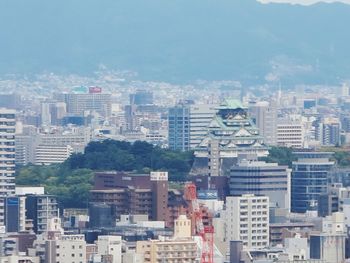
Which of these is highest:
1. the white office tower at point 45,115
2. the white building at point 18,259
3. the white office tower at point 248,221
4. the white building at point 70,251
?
the white office tower at point 45,115

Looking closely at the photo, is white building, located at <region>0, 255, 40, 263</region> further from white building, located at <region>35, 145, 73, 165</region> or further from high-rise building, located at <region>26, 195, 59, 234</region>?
white building, located at <region>35, 145, 73, 165</region>

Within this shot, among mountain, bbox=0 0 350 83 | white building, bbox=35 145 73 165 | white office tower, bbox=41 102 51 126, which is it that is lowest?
white building, bbox=35 145 73 165

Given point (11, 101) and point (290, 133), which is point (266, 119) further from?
point (11, 101)

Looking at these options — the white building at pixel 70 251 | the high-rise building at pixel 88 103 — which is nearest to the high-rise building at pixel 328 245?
the white building at pixel 70 251

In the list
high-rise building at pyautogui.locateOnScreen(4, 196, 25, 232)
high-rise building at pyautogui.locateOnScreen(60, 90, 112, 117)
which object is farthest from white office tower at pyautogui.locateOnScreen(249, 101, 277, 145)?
high-rise building at pyautogui.locateOnScreen(4, 196, 25, 232)

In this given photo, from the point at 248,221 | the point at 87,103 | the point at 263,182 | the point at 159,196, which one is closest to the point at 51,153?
the point at 263,182

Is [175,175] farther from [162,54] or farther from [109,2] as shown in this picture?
[109,2]

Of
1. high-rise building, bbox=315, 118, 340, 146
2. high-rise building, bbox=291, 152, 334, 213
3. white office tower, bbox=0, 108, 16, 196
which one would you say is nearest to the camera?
white office tower, bbox=0, 108, 16, 196

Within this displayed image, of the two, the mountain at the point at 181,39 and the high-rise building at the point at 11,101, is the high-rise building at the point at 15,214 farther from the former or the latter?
the mountain at the point at 181,39
